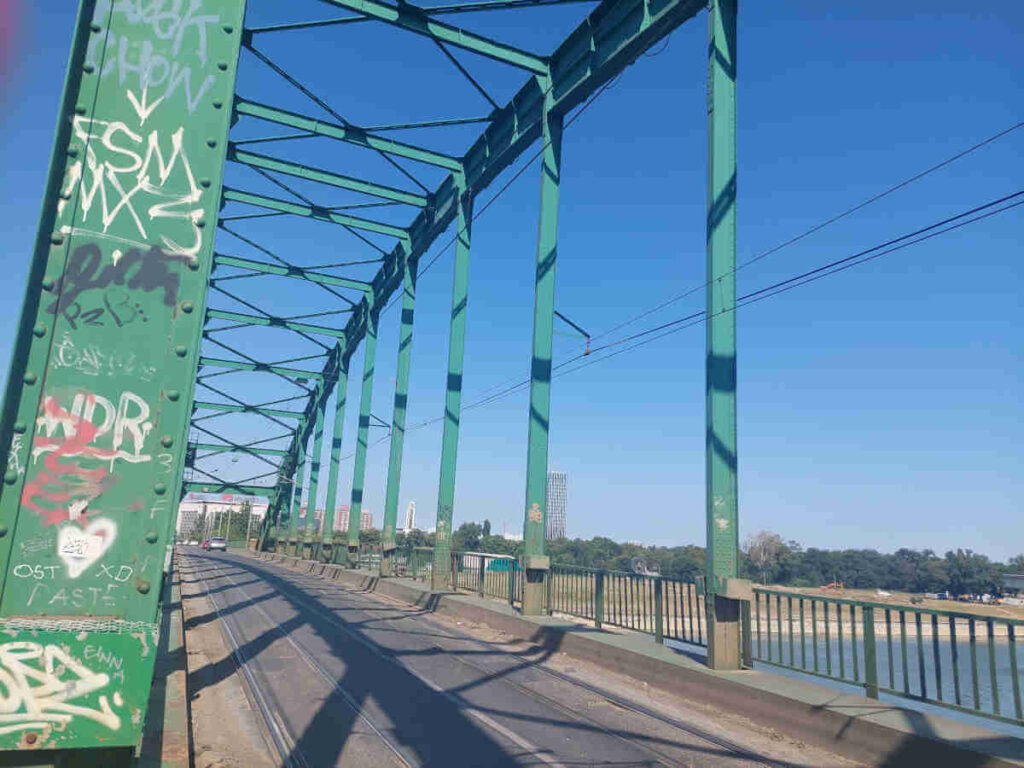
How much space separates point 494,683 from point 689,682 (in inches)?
99.9

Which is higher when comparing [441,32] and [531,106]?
[441,32]

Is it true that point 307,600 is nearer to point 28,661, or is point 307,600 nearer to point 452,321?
point 452,321

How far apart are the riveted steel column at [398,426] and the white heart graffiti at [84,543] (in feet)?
73.0

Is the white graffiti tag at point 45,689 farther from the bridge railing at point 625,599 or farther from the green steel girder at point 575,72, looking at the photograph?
the green steel girder at point 575,72

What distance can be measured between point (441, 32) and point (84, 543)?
57.5 feet

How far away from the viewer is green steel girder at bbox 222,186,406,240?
83.7 ft

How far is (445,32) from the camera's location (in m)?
16.9

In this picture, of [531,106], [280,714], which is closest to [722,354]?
[280,714]

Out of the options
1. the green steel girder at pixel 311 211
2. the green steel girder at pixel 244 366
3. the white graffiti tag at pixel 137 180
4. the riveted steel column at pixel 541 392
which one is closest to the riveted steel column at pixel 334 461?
the green steel girder at pixel 244 366

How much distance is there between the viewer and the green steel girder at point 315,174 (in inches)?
908

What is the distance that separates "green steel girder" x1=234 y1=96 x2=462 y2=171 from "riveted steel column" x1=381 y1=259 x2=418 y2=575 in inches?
258

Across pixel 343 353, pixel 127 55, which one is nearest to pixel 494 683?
pixel 127 55

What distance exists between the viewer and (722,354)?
976 cm

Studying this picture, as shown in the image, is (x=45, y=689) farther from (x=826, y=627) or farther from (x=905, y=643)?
(x=826, y=627)
